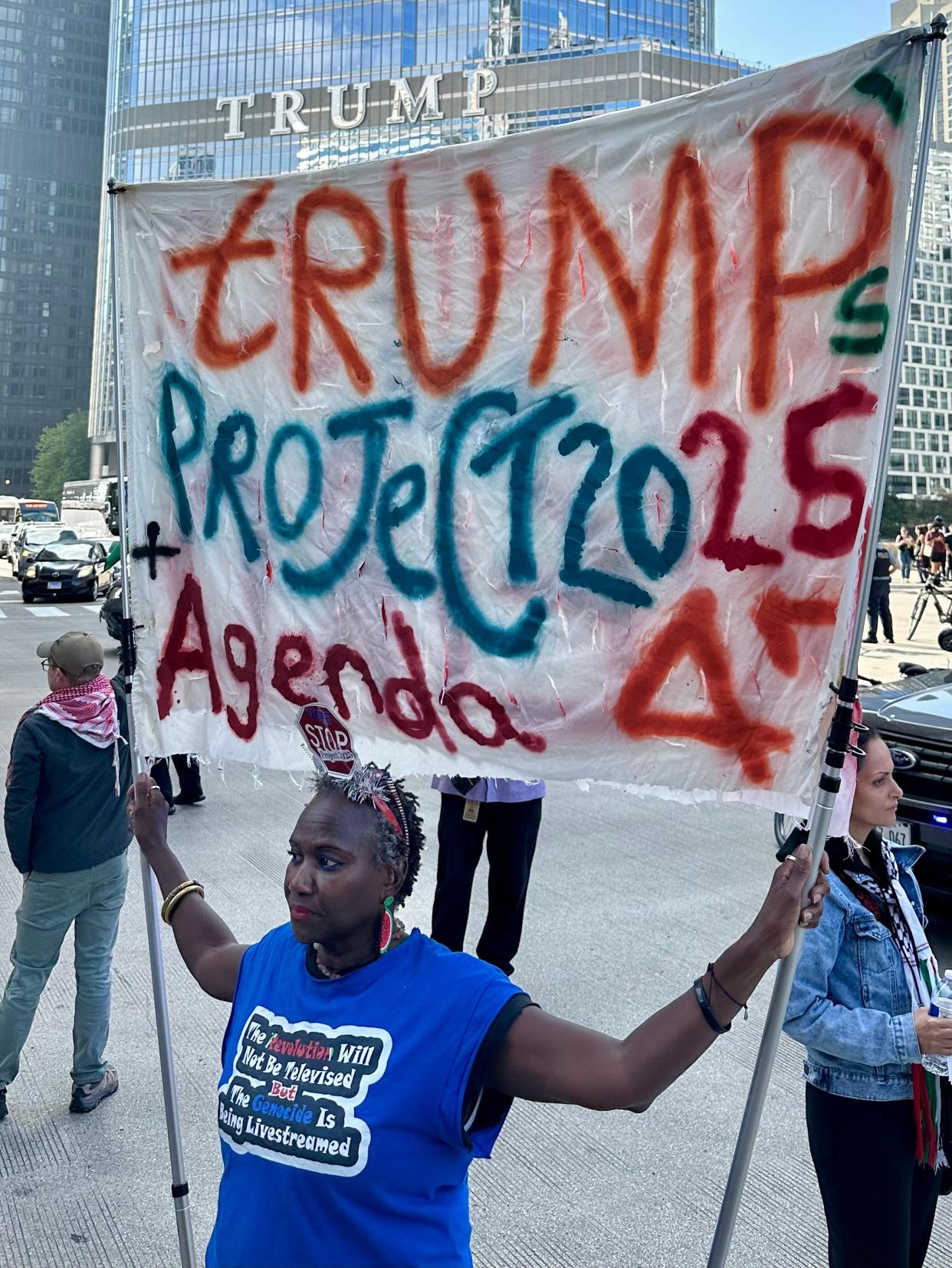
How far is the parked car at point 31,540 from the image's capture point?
100ft

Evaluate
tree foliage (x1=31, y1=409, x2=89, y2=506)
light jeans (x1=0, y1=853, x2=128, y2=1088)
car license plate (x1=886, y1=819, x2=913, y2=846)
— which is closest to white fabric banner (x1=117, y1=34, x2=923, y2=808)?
light jeans (x1=0, y1=853, x2=128, y2=1088)

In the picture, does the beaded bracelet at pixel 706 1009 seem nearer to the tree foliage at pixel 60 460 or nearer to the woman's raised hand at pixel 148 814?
the woman's raised hand at pixel 148 814

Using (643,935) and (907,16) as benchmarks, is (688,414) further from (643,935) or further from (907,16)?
(907,16)

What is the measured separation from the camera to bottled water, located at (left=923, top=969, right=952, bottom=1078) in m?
2.58

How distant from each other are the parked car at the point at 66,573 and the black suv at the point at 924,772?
2174cm

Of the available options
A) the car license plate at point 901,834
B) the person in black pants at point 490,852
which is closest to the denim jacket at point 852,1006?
the person in black pants at point 490,852

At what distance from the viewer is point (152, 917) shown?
9.17ft

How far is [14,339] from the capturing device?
13788 cm

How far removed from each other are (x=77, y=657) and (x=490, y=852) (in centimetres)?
199

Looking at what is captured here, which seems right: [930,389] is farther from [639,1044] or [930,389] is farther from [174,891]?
[639,1044]

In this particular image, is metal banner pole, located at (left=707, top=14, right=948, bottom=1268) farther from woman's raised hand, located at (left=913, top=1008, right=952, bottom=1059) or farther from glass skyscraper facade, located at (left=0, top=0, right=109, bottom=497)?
glass skyscraper facade, located at (left=0, top=0, right=109, bottom=497)

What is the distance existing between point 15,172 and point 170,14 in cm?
4603

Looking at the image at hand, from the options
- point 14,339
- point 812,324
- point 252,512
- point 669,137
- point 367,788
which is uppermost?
point 14,339

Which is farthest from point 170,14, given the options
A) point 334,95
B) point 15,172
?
point 15,172
